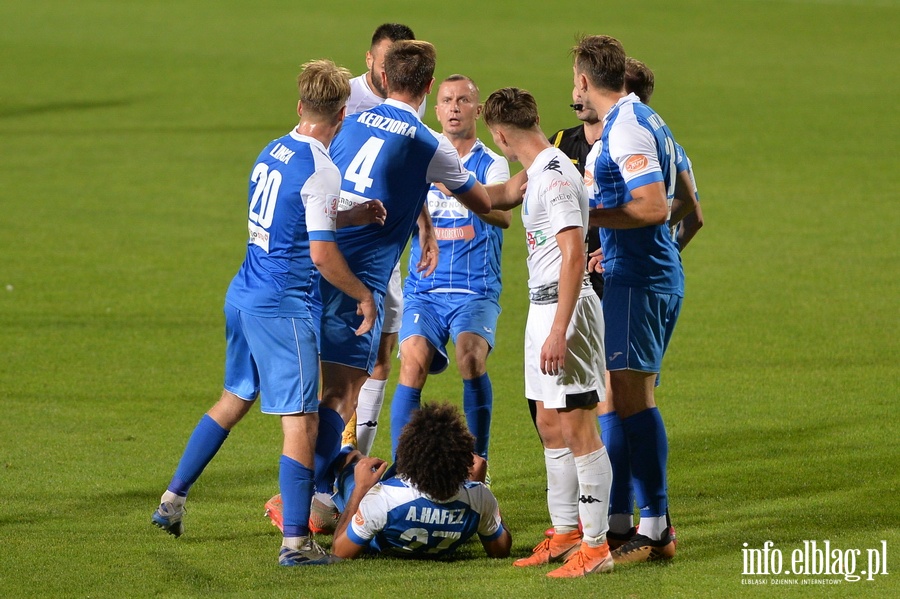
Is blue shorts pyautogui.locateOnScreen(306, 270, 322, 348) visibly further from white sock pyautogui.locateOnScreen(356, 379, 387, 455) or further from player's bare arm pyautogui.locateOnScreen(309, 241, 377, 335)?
white sock pyautogui.locateOnScreen(356, 379, 387, 455)

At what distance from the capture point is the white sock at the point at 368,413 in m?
7.18

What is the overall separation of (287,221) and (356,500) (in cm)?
131

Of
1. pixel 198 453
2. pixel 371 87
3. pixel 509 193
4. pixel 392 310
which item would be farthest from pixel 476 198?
pixel 371 87

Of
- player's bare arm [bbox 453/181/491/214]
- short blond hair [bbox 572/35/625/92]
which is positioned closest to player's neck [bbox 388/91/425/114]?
player's bare arm [bbox 453/181/491/214]

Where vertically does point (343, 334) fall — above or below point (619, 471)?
above

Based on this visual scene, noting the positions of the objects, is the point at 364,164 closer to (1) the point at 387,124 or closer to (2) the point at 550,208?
(1) the point at 387,124

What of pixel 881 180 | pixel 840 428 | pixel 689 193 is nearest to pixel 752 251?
pixel 881 180

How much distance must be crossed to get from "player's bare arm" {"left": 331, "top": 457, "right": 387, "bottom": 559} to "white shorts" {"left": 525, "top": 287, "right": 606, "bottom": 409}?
90 centimetres

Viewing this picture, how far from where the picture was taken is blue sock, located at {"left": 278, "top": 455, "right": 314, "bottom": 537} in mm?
5527

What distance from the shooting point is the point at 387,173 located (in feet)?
19.9

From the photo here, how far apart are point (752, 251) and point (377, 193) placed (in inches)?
368

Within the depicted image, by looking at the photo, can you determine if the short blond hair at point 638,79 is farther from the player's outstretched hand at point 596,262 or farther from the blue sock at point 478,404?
the blue sock at point 478,404

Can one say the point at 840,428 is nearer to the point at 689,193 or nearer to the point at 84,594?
the point at 689,193

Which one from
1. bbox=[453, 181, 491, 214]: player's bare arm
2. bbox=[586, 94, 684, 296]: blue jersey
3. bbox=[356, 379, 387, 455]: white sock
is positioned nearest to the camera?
bbox=[586, 94, 684, 296]: blue jersey
